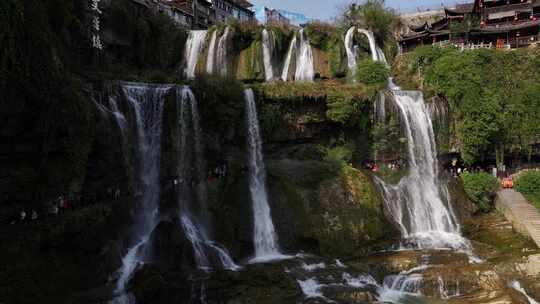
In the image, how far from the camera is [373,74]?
108 feet

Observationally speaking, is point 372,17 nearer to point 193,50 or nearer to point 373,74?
point 373,74

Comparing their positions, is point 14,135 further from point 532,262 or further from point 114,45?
point 532,262

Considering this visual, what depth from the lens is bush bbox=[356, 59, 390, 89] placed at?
32.8 metres

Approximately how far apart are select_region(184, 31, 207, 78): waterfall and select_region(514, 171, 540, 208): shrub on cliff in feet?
78.3

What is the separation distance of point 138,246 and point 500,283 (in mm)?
13909

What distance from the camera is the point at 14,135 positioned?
43.8ft

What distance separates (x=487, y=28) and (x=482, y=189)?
770 inches

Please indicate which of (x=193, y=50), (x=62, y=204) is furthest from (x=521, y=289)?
(x=193, y=50)

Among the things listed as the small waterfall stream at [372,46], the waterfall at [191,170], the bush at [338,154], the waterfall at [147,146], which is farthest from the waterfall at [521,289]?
the small waterfall stream at [372,46]

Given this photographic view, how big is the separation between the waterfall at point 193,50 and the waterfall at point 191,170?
13988mm

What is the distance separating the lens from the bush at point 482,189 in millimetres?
24969

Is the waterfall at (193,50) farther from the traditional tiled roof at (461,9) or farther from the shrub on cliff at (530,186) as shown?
the shrub on cliff at (530,186)

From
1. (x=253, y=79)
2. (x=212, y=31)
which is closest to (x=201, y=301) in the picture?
(x=253, y=79)

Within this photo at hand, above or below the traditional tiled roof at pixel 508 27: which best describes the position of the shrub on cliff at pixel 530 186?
below
